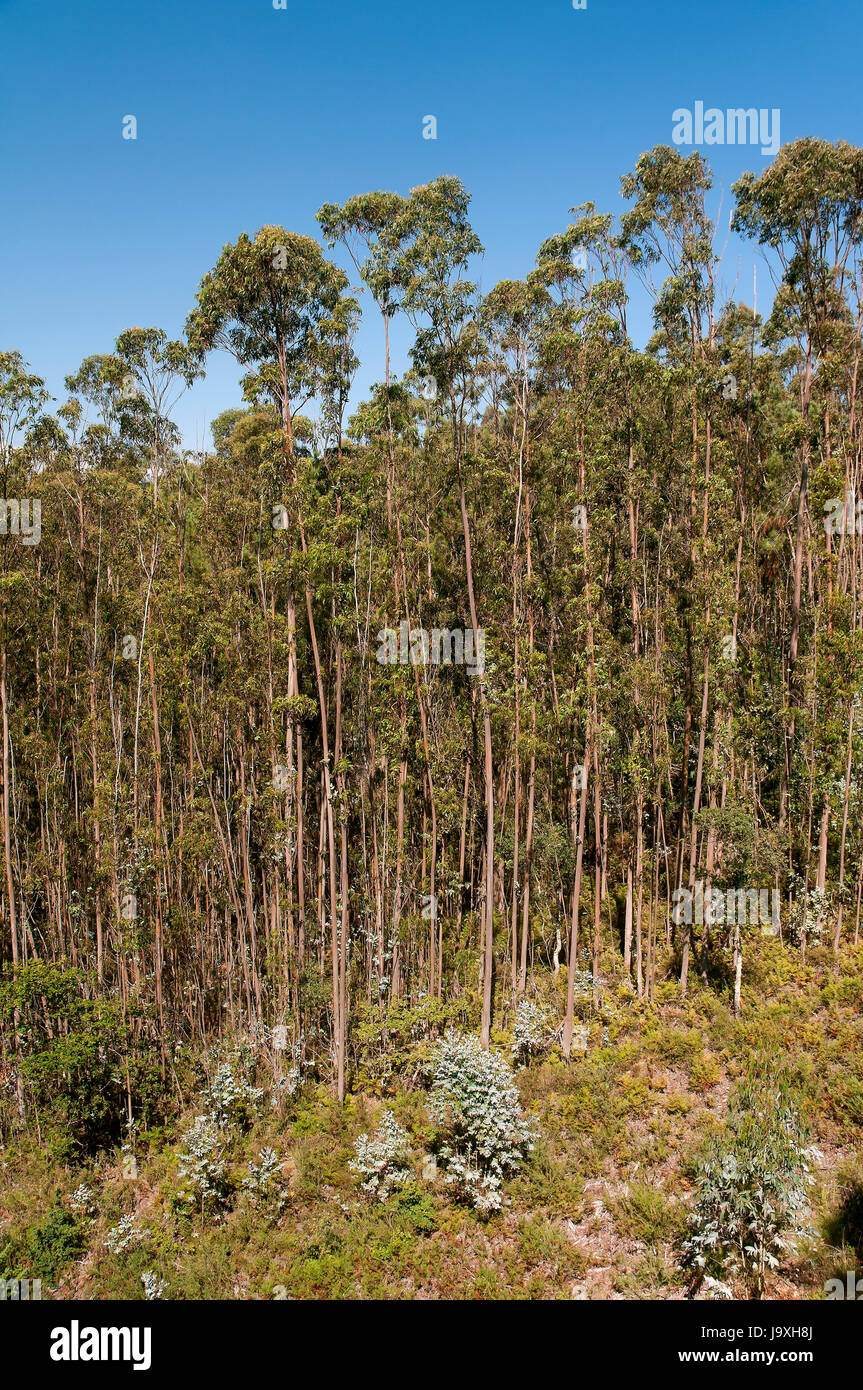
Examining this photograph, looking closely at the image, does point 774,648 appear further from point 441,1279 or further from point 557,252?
point 441,1279

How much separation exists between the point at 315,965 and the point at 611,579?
9.29 m

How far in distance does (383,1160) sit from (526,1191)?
6.41 ft

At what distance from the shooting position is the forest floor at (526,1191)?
27.0 ft

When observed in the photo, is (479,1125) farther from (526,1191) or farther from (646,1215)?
(646,1215)

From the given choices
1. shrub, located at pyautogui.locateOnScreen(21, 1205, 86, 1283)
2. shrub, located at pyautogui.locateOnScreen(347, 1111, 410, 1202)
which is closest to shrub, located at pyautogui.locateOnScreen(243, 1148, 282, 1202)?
shrub, located at pyautogui.locateOnScreen(347, 1111, 410, 1202)

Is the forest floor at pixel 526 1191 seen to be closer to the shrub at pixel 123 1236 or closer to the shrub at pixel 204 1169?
the shrub at pixel 123 1236

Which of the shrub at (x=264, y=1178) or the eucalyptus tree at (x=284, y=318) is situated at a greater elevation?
the eucalyptus tree at (x=284, y=318)

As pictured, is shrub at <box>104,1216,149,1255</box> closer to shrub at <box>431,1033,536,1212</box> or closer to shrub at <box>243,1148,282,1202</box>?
shrub at <box>243,1148,282,1202</box>

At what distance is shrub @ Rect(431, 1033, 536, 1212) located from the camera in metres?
9.27

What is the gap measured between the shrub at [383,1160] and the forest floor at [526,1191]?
0.71 ft

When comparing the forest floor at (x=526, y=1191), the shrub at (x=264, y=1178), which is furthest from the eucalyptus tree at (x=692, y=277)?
the shrub at (x=264, y=1178)

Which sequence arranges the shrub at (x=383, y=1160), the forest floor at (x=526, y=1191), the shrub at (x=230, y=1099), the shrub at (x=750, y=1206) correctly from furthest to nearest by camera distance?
the shrub at (x=230, y=1099), the shrub at (x=383, y=1160), the forest floor at (x=526, y=1191), the shrub at (x=750, y=1206)

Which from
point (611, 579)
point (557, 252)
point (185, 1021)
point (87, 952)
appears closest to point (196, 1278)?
point (185, 1021)
